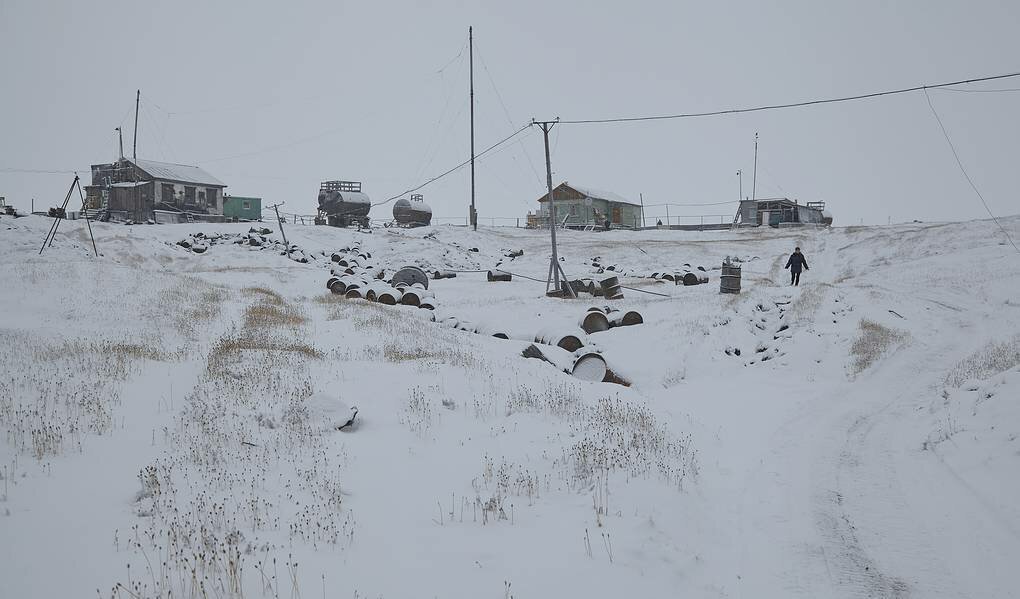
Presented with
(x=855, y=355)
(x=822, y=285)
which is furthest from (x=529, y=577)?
(x=822, y=285)

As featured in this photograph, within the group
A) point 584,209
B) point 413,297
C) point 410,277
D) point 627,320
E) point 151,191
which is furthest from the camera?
point 584,209

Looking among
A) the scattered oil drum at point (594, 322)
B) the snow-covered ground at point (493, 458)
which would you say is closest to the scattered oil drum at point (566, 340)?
the snow-covered ground at point (493, 458)

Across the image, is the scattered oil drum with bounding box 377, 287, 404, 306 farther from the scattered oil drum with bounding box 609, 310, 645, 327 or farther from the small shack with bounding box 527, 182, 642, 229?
the small shack with bounding box 527, 182, 642, 229

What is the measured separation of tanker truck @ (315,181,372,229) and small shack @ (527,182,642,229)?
19472 millimetres

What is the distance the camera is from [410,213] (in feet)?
212

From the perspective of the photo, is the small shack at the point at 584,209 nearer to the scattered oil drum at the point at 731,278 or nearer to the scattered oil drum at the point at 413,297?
the scattered oil drum at the point at 413,297

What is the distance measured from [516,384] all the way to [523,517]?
18.5 ft

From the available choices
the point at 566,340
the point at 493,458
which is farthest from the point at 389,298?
the point at 493,458

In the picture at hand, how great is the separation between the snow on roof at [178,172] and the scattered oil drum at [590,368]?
5232 centimetres

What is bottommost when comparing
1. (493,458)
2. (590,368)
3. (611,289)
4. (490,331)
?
(493,458)

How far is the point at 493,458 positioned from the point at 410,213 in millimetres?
58238

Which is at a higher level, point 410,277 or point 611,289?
point 410,277

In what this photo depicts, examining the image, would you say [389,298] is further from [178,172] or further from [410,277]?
[178,172]

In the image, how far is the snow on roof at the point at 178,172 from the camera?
55.5m
